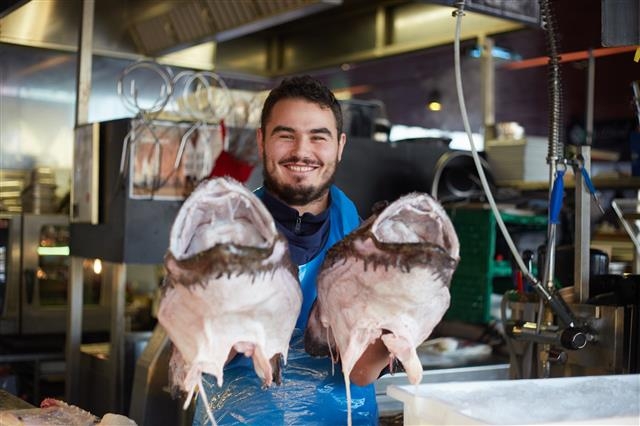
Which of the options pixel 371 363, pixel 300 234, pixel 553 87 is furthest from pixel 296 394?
pixel 553 87

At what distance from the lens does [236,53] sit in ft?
26.3

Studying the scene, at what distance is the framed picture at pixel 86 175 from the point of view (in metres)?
4.11

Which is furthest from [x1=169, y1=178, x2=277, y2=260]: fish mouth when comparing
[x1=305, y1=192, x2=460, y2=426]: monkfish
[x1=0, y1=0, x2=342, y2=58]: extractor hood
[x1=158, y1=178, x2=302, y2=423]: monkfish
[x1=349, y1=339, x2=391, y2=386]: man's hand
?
[x1=0, y1=0, x2=342, y2=58]: extractor hood

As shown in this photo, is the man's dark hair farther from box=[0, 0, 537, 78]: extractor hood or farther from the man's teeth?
box=[0, 0, 537, 78]: extractor hood

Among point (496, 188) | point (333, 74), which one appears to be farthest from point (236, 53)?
point (496, 188)

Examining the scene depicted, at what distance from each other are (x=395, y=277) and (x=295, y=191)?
26.2 inches

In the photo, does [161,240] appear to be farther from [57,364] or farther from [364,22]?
[364,22]

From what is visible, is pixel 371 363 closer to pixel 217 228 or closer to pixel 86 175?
pixel 217 228

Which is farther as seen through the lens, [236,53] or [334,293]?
[236,53]

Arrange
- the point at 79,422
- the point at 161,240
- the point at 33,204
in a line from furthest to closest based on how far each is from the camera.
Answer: the point at 33,204
the point at 161,240
the point at 79,422

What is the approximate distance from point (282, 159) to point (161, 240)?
84.2 inches

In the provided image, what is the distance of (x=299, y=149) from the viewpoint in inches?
74.1

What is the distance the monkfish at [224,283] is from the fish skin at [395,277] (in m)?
0.11

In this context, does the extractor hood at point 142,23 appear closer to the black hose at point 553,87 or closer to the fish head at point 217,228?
the black hose at point 553,87
